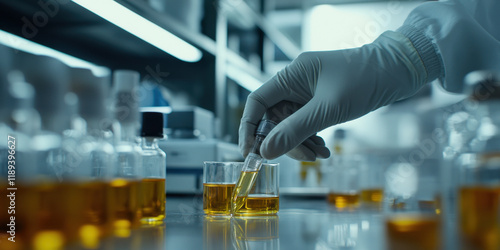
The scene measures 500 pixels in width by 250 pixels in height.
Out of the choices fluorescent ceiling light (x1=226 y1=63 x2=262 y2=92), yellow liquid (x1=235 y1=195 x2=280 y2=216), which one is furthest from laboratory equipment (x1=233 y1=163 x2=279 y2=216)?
fluorescent ceiling light (x1=226 y1=63 x2=262 y2=92)

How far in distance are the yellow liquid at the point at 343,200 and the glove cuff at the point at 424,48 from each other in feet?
2.10

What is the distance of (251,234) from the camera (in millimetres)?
928

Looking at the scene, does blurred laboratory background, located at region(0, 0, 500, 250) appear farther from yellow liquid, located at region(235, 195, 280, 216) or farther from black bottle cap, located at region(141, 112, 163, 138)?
yellow liquid, located at region(235, 195, 280, 216)

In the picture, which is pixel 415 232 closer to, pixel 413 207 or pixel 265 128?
pixel 413 207

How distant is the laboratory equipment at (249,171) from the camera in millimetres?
1230

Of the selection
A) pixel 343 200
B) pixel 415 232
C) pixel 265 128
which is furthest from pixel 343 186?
pixel 415 232

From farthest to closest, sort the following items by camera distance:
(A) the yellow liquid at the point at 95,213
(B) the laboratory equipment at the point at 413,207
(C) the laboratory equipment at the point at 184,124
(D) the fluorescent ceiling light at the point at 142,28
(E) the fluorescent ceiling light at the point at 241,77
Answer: (E) the fluorescent ceiling light at the point at 241,77, (C) the laboratory equipment at the point at 184,124, (D) the fluorescent ceiling light at the point at 142,28, (A) the yellow liquid at the point at 95,213, (B) the laboratory equipment at the point at 413,207

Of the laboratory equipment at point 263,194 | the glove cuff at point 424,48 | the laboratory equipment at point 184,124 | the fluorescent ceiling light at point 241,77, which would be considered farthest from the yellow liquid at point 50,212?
the fluorescent ceiling light at point 241,77

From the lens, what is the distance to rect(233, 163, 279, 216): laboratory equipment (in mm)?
1344

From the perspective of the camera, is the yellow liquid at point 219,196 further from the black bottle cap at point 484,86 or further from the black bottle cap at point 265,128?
the black bottle cap at point 484,86

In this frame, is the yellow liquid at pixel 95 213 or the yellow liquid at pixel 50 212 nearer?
the yellow liquid at pixel 50 212

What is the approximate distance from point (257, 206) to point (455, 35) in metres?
0.78

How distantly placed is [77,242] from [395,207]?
513 mm

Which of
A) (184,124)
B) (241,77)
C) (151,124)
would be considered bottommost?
(151,124)
